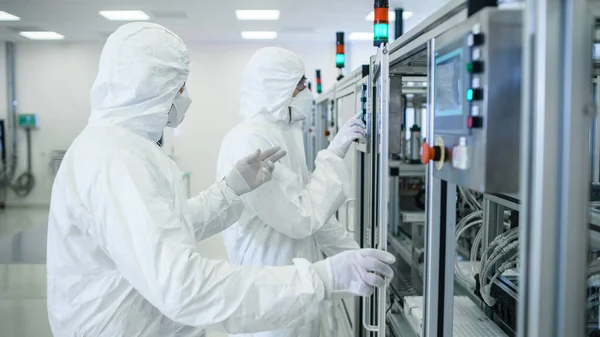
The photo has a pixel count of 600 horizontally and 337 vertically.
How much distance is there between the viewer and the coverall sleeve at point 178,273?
86cm

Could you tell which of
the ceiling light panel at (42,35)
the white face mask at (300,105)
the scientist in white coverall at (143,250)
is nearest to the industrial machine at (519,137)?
the scientist in white coverall at (143,250)

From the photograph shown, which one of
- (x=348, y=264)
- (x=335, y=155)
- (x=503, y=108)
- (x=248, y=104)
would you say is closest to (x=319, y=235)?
(x=335, y=155)

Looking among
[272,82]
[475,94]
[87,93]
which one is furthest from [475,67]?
[87,93]

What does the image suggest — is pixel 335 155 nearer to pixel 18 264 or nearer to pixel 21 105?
pixel 18 264

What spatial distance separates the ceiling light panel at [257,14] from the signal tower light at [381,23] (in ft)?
13.2

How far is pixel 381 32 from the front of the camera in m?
1.00

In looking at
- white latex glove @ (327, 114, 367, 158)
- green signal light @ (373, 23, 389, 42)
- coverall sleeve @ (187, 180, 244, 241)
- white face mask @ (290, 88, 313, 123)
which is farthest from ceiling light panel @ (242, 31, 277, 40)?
green signal light @ (373, 23, 389, 42)

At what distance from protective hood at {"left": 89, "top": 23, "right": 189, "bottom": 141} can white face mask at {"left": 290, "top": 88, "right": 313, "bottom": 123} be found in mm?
713

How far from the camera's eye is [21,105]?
15.8 feet

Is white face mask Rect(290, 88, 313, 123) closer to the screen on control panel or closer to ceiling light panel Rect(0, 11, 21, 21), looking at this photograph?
the screen on control panel

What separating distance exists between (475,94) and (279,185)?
0.86m

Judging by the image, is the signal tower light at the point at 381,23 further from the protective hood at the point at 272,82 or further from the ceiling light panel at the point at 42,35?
the ceiling light panel at the point at 42,35

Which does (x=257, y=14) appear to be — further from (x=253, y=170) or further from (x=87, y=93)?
(x=253, y=170)

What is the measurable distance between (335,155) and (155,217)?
0.85 meters
